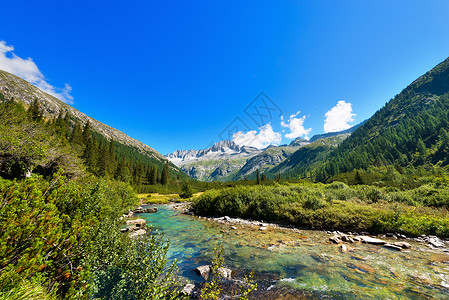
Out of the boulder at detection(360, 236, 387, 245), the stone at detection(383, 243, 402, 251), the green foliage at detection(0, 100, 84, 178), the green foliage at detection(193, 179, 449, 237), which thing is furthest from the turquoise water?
the green foliage at detection(0, 100, 84, 178)

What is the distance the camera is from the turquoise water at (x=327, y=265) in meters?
8.63

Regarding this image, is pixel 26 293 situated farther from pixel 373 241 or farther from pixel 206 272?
pixel 373 241

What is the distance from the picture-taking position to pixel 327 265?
11.4 m

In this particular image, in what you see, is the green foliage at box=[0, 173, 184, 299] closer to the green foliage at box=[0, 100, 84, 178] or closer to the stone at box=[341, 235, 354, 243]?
the green foliage at box=[0, 100, 84, 178]

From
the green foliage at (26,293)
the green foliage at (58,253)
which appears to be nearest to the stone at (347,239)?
the green foliage at (58,253)

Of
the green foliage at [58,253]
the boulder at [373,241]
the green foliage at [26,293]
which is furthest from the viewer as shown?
the boulder at [373,241]

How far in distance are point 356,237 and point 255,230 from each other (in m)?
10.3

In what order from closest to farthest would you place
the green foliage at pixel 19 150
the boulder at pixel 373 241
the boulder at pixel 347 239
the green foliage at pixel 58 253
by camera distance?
the green foliage at pixel 58 253 → the green foliage at pixel 19 150 → the boulder at pixel 373 241 → the boulder at pixel 347 239

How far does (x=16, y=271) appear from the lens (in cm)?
323

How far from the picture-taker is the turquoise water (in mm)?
8633

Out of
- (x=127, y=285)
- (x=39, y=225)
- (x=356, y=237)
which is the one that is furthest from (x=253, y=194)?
(x=39, y=225)

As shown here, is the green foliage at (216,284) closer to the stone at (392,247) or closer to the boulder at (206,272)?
the boulder at (206,272)

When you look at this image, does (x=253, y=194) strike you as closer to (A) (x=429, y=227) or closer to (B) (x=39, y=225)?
(A) (x=429, y=227)

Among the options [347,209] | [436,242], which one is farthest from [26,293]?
[347,209]
